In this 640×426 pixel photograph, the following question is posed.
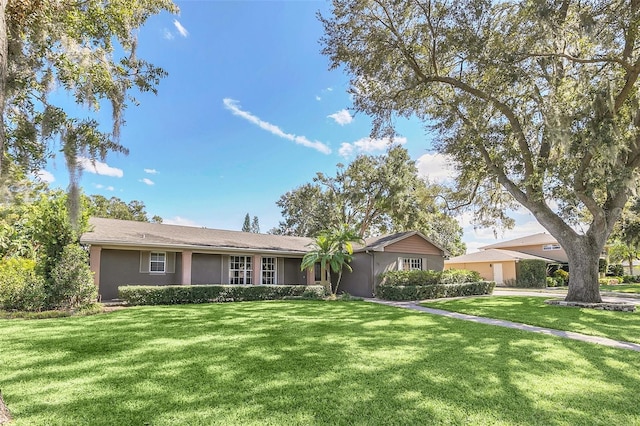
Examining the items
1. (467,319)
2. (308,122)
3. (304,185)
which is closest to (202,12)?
(308,122)

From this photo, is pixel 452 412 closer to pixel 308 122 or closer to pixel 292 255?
pixel 292 255

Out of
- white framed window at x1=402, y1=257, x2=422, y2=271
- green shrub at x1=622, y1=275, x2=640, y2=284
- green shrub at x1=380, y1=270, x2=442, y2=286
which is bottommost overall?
green shrub at x1=622, y1=275, x2=640, y2=284

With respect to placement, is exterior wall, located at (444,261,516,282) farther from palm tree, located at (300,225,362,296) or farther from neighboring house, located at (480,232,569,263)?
palm tree, located at (300,225,362,296)

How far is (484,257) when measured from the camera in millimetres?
29422

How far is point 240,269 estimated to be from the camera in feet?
55.2

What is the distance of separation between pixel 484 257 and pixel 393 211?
9779 mm

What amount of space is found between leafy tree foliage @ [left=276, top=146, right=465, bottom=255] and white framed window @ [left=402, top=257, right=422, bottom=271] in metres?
4.37

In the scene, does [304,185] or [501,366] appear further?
[304,185]

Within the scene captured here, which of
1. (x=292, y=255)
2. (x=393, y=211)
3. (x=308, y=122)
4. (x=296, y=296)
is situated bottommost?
(x=296, y=296)

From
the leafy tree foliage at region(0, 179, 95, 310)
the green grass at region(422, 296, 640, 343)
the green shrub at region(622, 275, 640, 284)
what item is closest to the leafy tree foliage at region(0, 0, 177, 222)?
the leafy tree foliage at region(0, 179, 95, 310)

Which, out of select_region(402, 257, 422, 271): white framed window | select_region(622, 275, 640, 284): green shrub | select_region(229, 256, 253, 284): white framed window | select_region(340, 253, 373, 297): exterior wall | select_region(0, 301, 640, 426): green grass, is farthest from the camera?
select_region(622, 275, 640, 284): green shrub

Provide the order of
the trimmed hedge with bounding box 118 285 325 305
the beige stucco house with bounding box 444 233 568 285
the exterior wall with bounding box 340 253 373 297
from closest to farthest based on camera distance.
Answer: the trimmed hedge with bounding box 118 285 325 305 → the exterior wall with bounding box 340 253 373 297 → the beige stucco house with bounding box 444 233 568 285

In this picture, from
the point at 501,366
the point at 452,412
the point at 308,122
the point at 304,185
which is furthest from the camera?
the point at 304,185

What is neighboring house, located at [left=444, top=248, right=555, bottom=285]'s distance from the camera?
27.8 meters
